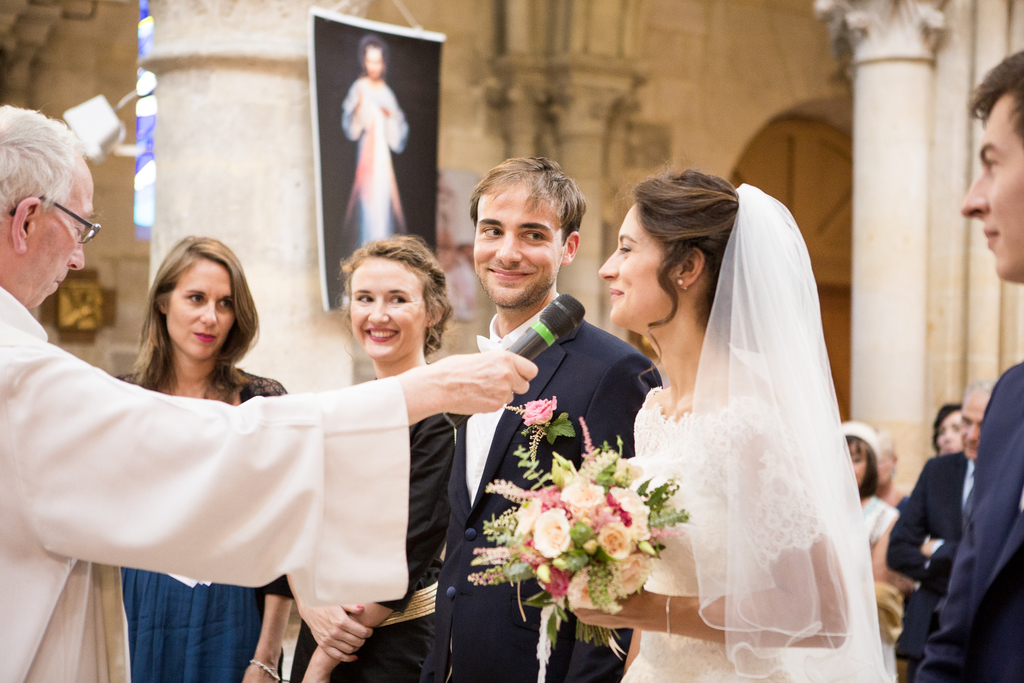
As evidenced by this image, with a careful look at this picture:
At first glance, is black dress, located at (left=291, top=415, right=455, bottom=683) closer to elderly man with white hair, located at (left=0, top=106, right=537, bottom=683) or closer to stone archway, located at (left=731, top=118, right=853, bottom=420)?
elderly man with white hair, located at (left=0, top=106, right=537, bottom=683)

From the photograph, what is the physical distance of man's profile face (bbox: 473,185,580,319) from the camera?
2975 millimetres

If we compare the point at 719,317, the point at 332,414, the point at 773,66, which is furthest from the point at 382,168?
the point at 773,66

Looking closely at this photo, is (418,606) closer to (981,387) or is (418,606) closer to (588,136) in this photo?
(981,387)

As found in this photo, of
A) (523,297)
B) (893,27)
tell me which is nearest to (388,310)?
(523,297)

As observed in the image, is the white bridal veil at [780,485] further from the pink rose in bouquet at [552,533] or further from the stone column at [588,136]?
the stone column at [588,136]

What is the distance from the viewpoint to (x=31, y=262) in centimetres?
208

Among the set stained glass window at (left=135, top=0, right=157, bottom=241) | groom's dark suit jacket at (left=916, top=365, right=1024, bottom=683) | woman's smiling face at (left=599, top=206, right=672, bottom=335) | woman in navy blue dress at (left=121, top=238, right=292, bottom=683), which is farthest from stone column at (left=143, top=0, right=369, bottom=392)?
stained glass window at (left=135, top=0, right=157, bottom=241)

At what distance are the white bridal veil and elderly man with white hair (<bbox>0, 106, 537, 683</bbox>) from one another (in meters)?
0.70

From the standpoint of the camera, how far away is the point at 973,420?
16.6 ft

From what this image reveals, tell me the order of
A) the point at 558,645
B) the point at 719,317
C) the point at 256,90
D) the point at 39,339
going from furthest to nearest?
the point at 256,90, the point at 558,645, the point at 719,317, the point at 39,339

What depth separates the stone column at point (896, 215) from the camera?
23.3 ft

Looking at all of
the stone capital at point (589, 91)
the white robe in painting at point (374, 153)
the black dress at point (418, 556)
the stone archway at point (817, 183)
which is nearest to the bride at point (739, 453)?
the black dress at point (418, 556)

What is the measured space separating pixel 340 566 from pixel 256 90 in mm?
3566

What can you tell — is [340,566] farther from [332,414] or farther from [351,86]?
[351,86]
